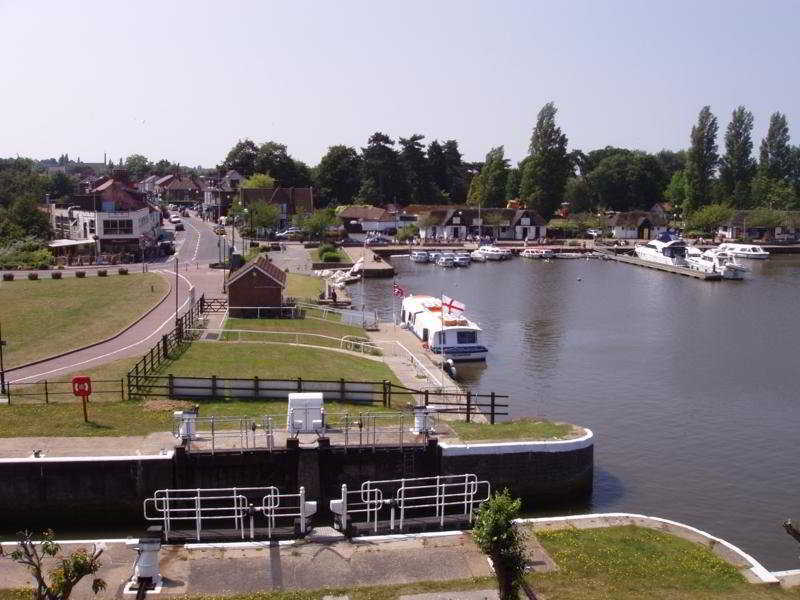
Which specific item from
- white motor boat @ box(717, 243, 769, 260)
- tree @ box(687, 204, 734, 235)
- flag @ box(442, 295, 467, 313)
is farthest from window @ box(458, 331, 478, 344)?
tree @ box(687, 204, 734, 235)

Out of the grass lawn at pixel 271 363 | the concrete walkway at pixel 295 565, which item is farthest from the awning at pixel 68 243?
the concrete walkway at pixel 295 565

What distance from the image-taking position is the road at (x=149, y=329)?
36.0 meters

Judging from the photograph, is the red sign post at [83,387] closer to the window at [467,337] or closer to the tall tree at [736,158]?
the window at [467,337]

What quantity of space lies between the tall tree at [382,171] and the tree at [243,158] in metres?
27.6

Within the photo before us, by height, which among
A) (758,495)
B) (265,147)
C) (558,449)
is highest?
(265,147)

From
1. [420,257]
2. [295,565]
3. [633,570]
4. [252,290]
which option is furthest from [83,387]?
[420,257]

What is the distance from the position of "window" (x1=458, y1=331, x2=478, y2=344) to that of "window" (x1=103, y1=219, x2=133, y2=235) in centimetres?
5713

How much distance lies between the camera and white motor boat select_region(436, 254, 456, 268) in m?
105

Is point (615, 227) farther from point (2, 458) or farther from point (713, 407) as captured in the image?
point (2, 458)

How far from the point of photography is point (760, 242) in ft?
429

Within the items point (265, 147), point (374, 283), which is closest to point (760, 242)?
point (374, 283)

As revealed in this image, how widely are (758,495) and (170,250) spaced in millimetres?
73805

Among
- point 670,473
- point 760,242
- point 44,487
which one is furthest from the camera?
point 760,242

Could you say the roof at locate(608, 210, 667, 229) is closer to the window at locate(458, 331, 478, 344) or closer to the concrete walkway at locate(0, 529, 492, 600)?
the window at locate(458, 331, 478, 344)
